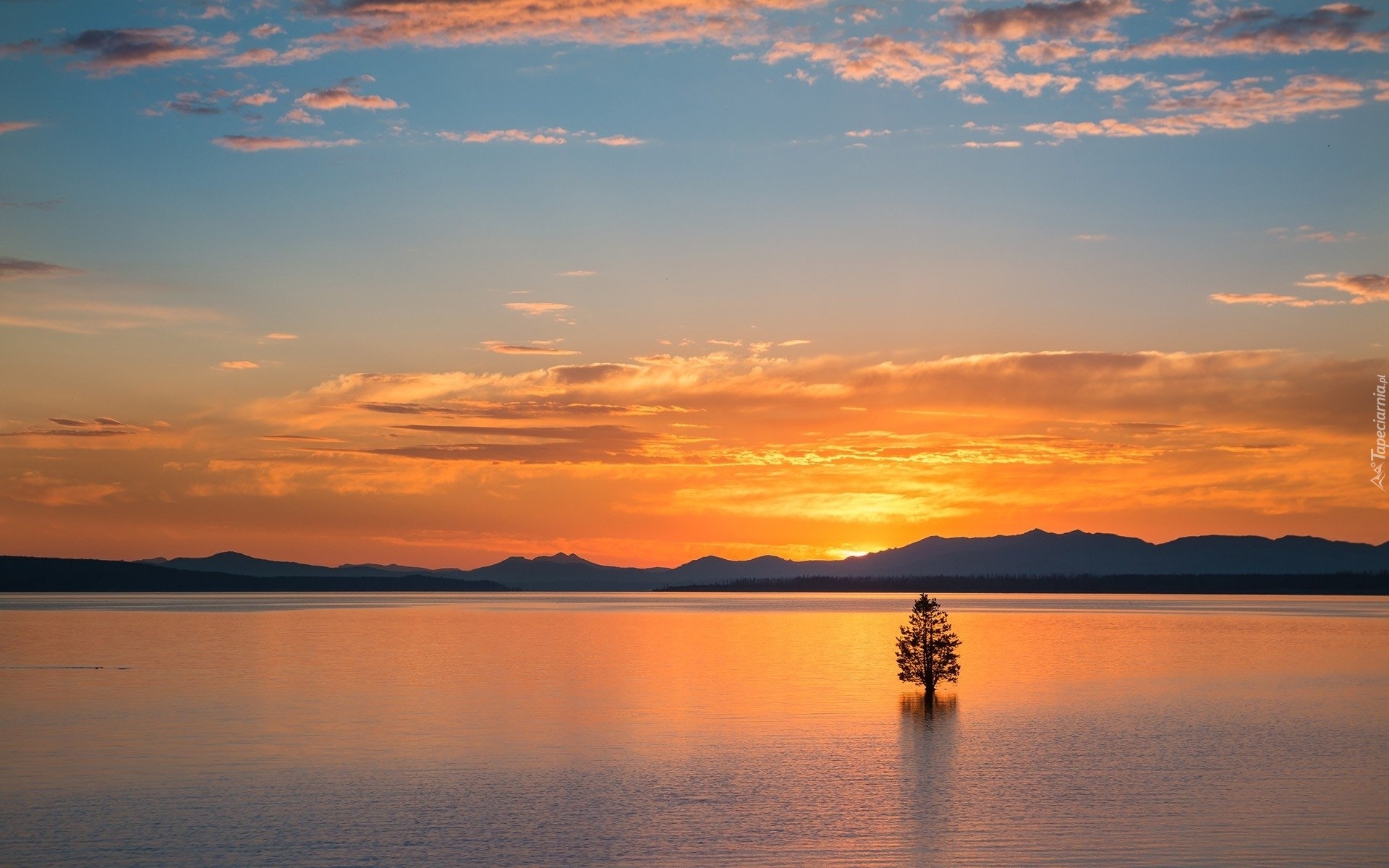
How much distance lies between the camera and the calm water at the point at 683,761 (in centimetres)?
2723

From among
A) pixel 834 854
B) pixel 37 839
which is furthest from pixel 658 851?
pixel 37 839

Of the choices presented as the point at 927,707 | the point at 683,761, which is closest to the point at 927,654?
the point at 927,707

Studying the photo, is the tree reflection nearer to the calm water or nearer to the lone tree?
the calm water

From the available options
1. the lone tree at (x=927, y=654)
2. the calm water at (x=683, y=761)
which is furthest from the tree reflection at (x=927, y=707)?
the lone tree at (x=927, y=654)

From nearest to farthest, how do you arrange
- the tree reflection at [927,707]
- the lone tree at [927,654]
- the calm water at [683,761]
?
the calm water at [683,761] < the tree reflection at [927,707] < the lone tree at [927,654]

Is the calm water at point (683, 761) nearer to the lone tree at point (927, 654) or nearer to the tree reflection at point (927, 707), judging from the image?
the tree reflection at point (927, 707)

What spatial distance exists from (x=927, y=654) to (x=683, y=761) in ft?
75.8

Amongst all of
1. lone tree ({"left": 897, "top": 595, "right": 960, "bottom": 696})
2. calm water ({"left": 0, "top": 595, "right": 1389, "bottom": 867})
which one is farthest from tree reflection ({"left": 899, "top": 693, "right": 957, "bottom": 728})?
lone tree ({"left": 897, "top": 595, "right": 960, "bottom": 696})

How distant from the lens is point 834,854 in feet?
86.2

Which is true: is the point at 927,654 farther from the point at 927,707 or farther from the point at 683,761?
the point at 683,761

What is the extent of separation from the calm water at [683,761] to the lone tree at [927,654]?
1.19 meters

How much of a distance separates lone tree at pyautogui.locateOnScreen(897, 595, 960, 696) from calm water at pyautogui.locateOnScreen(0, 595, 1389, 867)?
1187 mm

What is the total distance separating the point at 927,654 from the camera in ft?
190

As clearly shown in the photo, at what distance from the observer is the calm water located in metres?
27.2
